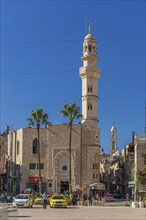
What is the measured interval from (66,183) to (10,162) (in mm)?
13122

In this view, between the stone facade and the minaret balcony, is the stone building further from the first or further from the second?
the minaret balcony

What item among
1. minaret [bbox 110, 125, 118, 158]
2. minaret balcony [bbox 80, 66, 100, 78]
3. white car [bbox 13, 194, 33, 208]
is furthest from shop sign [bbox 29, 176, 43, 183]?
minaret [bbox 110, 125, 118, 158]

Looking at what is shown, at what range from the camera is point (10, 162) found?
80.9 m

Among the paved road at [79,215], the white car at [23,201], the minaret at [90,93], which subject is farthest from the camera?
the minaret at [90,93]

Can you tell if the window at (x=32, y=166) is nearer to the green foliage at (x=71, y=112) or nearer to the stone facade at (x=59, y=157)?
the stone facade at (x=59, y=157)

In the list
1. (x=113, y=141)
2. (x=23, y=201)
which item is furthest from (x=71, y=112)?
(x=113, y=141)

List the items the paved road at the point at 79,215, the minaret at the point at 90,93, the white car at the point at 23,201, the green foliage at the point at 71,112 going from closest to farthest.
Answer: the paved road at the point at 79,215
the white car at the point at 23,201
the green foliage at the point at 71,112
the minaret at the point at 90,93

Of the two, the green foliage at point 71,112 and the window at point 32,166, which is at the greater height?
the green foliage at point 71,112

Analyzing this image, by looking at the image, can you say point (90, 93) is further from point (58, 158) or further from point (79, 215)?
point (79, 215)

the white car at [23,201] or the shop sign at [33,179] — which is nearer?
the white car at [23,201]

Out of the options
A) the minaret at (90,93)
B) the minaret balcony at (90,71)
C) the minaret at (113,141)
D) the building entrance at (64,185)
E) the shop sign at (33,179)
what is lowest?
the building entrance at (64,185)

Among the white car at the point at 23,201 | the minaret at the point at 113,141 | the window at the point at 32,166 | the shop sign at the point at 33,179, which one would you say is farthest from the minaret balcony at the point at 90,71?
the minaret at the point at 113,141

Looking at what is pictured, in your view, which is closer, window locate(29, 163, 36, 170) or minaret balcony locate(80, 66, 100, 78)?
window locate(29, 163, 36, 170)

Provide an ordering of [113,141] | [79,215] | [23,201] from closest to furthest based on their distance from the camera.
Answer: [79,215] → [23,201] → [113,141]
